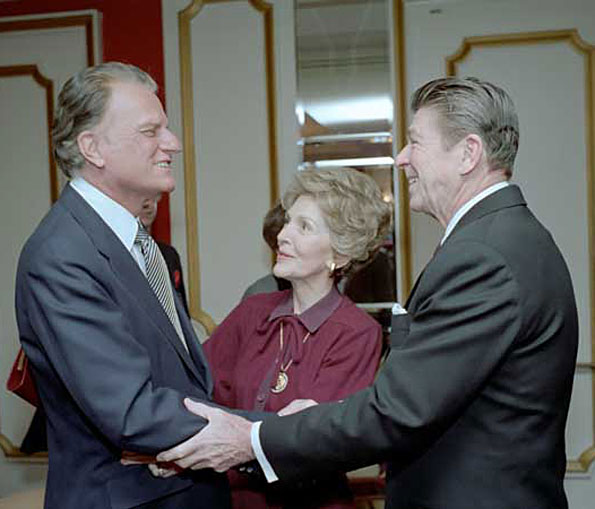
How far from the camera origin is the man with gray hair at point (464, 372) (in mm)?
1473

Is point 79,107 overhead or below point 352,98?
below

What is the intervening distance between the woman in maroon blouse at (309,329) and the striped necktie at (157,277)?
11.3 inches

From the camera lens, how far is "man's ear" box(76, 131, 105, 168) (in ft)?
5.62

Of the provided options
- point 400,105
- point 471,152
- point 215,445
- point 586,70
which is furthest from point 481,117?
point 586,70

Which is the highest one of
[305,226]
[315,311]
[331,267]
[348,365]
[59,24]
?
[59,24]

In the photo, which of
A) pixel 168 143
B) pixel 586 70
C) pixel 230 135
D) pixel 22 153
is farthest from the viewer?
pixel 22 153

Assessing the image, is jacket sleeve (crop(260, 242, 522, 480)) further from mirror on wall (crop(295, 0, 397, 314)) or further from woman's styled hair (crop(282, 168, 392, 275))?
mirror on wall (crop(295, 0, 397, 314))

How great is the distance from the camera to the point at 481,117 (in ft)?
5.38

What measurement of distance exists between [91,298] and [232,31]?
2.42 metres

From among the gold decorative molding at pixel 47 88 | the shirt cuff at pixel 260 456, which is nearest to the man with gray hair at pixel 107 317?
the shirt cuff at pixel 260 456

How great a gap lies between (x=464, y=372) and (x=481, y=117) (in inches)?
20.9

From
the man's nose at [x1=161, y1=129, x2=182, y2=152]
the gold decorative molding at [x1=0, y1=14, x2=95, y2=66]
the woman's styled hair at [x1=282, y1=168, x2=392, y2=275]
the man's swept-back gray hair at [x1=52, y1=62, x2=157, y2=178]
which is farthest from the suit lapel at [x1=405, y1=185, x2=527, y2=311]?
the gold decorative molding at [x1=0, y1=14, x2=95, y2=66]

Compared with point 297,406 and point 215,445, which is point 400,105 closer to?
point 297,406

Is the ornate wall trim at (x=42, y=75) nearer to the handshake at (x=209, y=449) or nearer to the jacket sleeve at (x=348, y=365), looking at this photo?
the jacket sleeve at (x=348, y=365)
